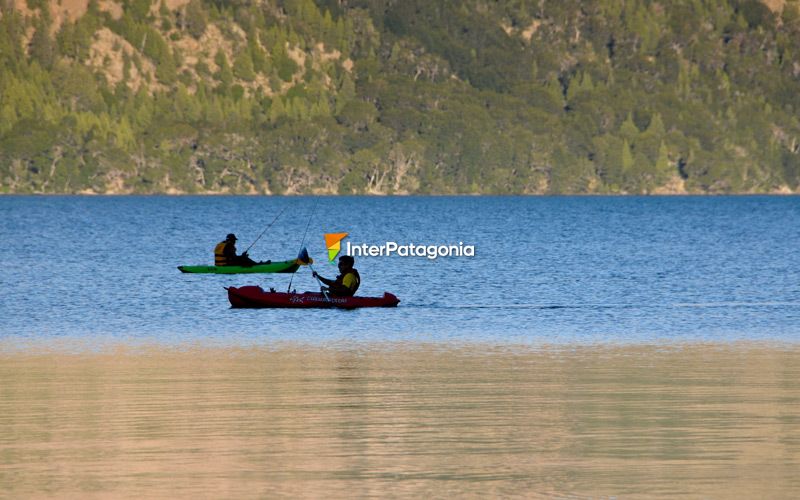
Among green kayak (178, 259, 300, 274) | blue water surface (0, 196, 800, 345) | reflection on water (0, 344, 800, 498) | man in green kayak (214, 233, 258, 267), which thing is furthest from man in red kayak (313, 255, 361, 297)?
man in green kayak (214, 233, 258, 267)

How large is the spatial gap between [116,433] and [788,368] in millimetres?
15695

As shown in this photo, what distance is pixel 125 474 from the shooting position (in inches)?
920

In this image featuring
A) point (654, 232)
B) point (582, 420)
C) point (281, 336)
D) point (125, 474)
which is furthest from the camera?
point (654, 232)

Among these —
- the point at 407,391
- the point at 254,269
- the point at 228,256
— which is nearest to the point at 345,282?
the point at 254,269

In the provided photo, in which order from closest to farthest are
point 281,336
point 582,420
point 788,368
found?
point 582,420, point 788,368, point 281,336

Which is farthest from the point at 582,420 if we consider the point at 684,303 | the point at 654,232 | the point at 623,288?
the point at 654,232

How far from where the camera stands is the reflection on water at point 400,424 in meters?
22.8

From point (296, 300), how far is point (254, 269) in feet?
51.9

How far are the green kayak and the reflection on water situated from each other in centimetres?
2742

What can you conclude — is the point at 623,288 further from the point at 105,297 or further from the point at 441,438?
the point at 441,438

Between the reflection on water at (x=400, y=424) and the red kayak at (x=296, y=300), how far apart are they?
13260 mm

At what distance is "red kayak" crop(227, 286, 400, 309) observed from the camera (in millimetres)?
53250

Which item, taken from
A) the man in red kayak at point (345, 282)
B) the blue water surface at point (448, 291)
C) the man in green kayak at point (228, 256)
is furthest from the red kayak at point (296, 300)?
the man in green kayak at point (228, 256)

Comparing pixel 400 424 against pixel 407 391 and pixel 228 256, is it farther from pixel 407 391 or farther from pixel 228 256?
pixel 228 256
